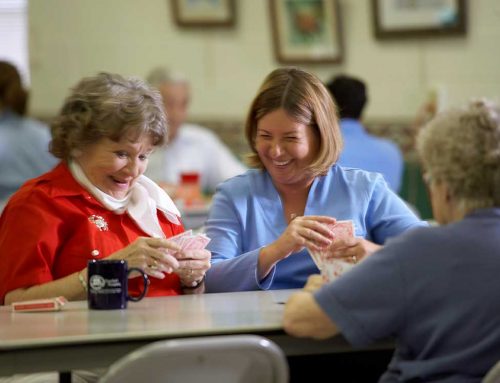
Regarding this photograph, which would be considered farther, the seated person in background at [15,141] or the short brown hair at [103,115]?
the seated person in background at [15,141]

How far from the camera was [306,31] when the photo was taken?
740 centimetres

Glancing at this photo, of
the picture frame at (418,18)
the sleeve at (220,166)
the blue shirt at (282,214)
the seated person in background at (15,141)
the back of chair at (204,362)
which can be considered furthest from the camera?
the sleeve at (220,166)

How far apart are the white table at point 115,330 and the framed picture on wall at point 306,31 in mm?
4446

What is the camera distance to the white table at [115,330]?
249 centimetres

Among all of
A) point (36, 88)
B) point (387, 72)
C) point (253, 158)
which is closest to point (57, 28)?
point (36, 88)

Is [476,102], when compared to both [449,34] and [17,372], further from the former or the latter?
[449,34]

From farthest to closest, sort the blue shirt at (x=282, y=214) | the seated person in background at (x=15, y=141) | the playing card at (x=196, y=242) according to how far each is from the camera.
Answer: the seated person in background at (x=15, y=141)
the blue shirt at (x=282, y=214)
the playing card at (x=196, y=242)

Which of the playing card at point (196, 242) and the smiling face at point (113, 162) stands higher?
the smiling face at point (113, 162)

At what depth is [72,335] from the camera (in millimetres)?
2502

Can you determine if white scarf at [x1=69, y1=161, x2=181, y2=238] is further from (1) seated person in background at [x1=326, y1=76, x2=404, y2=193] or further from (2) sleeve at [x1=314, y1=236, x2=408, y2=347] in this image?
(1) seated person in background at [x1=326, y1=76, x2=404, y2=193]

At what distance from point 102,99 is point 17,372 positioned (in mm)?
1071

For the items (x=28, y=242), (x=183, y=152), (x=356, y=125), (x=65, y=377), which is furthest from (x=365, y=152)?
(x=65, y=377)

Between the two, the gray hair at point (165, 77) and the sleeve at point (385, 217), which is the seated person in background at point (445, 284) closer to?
the sleeve at point (385, 217)

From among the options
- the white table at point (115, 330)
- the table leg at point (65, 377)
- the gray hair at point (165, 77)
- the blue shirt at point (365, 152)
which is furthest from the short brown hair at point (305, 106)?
the gray hair at point (165, 77)
